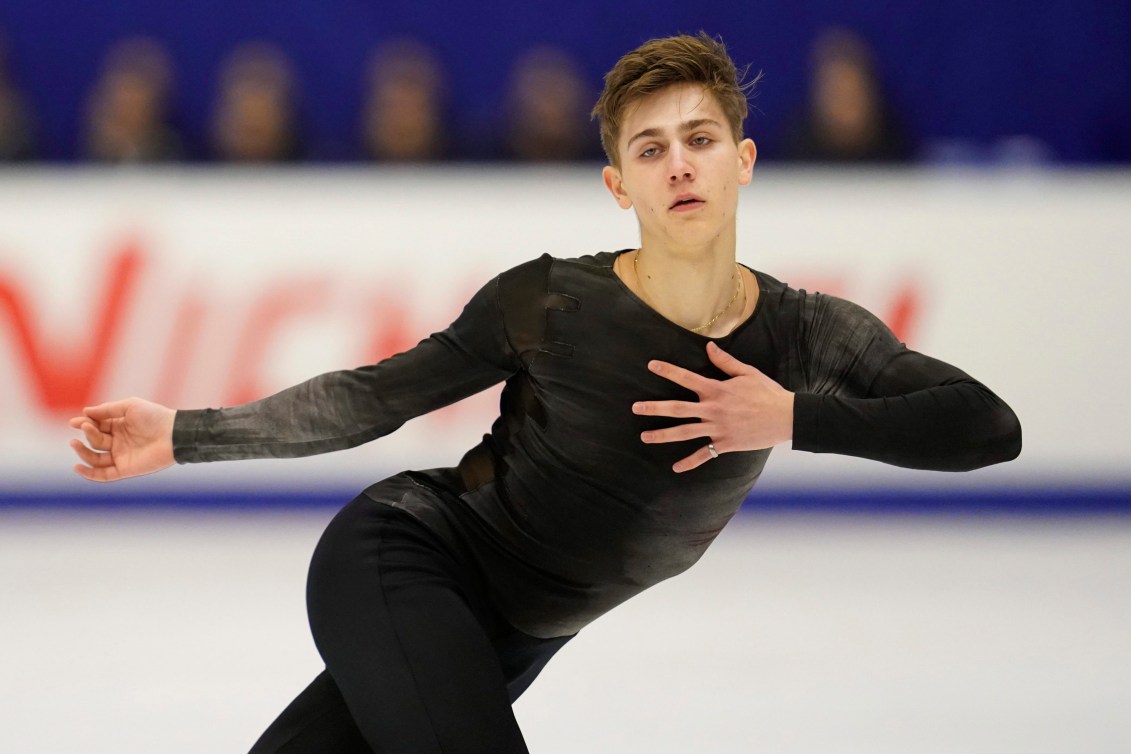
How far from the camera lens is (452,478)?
2.52 metres

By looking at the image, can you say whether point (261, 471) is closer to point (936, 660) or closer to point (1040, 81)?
point (936, 660)

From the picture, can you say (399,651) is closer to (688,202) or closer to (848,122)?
(688,202)

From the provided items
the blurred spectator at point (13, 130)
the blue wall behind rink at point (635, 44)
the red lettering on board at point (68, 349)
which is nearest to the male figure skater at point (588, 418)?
the red lettering on board at point (68, 349)

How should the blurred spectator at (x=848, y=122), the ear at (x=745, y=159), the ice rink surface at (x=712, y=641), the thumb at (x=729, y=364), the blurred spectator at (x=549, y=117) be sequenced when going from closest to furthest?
the thumb at (x=729, y=364) → the ear at (x=745, y=159) → the ice rink surface at (x=712, y=641) → the blurred spectator at (x=848, y=122) → the blurred spectator at (x=549, y=117)

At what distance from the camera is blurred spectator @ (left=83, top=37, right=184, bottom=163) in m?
6.37

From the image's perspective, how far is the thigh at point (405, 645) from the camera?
2.08 meters

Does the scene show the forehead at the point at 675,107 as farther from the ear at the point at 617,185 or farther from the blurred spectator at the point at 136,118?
the blurred spectator at the point at 136,118

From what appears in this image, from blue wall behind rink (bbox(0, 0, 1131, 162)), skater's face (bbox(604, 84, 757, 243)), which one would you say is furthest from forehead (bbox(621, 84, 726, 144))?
blue wall behind rink (bbox(0, 0, 1131, 162))

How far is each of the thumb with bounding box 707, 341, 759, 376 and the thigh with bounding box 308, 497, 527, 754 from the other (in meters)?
0.60

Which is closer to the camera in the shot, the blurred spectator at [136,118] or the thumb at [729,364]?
the thumb at [729,364]

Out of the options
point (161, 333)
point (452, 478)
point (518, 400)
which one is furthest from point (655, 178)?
point (161, 333)

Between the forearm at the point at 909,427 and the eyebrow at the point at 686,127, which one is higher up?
the eyebrow at the point at 686,127

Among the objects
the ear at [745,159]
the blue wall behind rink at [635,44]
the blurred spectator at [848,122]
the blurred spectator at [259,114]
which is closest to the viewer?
the ear at [745,159]

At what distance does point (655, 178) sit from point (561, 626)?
0.86m
